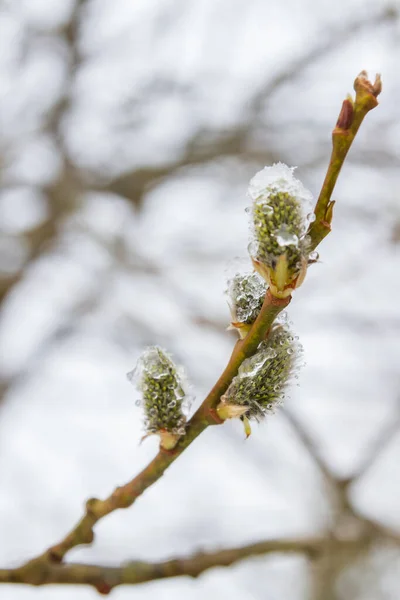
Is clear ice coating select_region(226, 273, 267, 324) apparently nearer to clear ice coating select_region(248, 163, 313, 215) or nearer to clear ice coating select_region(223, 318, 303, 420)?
clear ice coating select_region(223, 318, 303, 420)

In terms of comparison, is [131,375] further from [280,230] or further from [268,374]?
[280,230]

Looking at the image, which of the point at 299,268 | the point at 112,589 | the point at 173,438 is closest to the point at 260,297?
the point at 299,268

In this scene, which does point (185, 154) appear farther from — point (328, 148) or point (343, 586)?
point (343, 586)

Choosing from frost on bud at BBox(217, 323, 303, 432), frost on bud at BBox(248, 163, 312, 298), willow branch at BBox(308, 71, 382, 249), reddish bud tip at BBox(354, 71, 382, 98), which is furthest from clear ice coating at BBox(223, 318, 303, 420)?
reddish bud tip at BBox(354, 71, 382, 98)

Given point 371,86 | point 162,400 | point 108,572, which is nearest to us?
point 371,86

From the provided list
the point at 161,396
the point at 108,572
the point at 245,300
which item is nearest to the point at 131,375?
the point at 161,396

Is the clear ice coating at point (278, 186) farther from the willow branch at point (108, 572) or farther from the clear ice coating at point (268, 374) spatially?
the willow branch at point (108, 572)

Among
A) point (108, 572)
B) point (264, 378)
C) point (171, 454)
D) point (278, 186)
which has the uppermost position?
point (278, 186)
